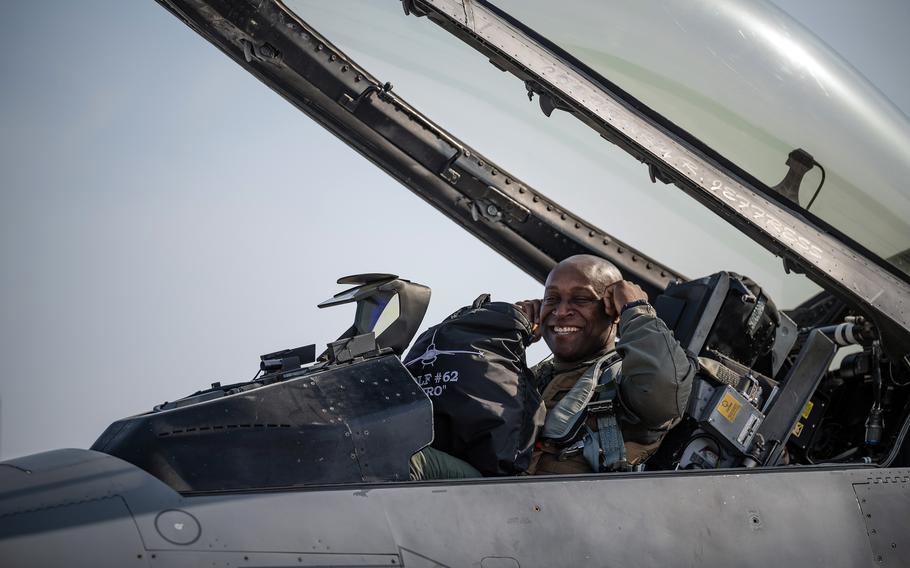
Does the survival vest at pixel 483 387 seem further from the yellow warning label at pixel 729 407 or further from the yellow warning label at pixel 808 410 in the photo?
the yellow warning label at pixel 808 410

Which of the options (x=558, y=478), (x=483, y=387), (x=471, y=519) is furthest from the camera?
(x=483, y=387)

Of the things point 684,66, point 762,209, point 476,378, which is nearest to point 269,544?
point 476,378

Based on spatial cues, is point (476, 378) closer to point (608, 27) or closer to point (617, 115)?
point (617, 115)

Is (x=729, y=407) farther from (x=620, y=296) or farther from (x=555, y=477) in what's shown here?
(x=555, y=477)

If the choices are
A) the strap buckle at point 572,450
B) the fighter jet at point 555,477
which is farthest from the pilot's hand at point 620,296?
the strap buckle at point 572,450

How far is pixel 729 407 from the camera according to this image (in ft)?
9.37

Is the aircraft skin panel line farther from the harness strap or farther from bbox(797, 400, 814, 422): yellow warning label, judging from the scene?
bbox(797, 400, 814, 422): yellow warning label

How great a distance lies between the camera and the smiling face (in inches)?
133

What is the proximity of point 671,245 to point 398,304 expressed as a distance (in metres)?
1.61

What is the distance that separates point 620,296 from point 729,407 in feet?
1.82

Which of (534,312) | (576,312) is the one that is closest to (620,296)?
(576,312)

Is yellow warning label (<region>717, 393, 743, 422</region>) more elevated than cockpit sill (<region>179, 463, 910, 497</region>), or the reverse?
yellow warning label (<region>717, 393, 743, 422</region>)

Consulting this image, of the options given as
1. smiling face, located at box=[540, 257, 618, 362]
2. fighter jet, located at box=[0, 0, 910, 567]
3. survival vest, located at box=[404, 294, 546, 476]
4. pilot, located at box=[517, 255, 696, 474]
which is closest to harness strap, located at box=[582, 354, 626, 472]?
pilot, located at box=[517, 255, 696, 474]

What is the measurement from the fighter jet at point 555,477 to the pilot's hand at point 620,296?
0.24 meters
